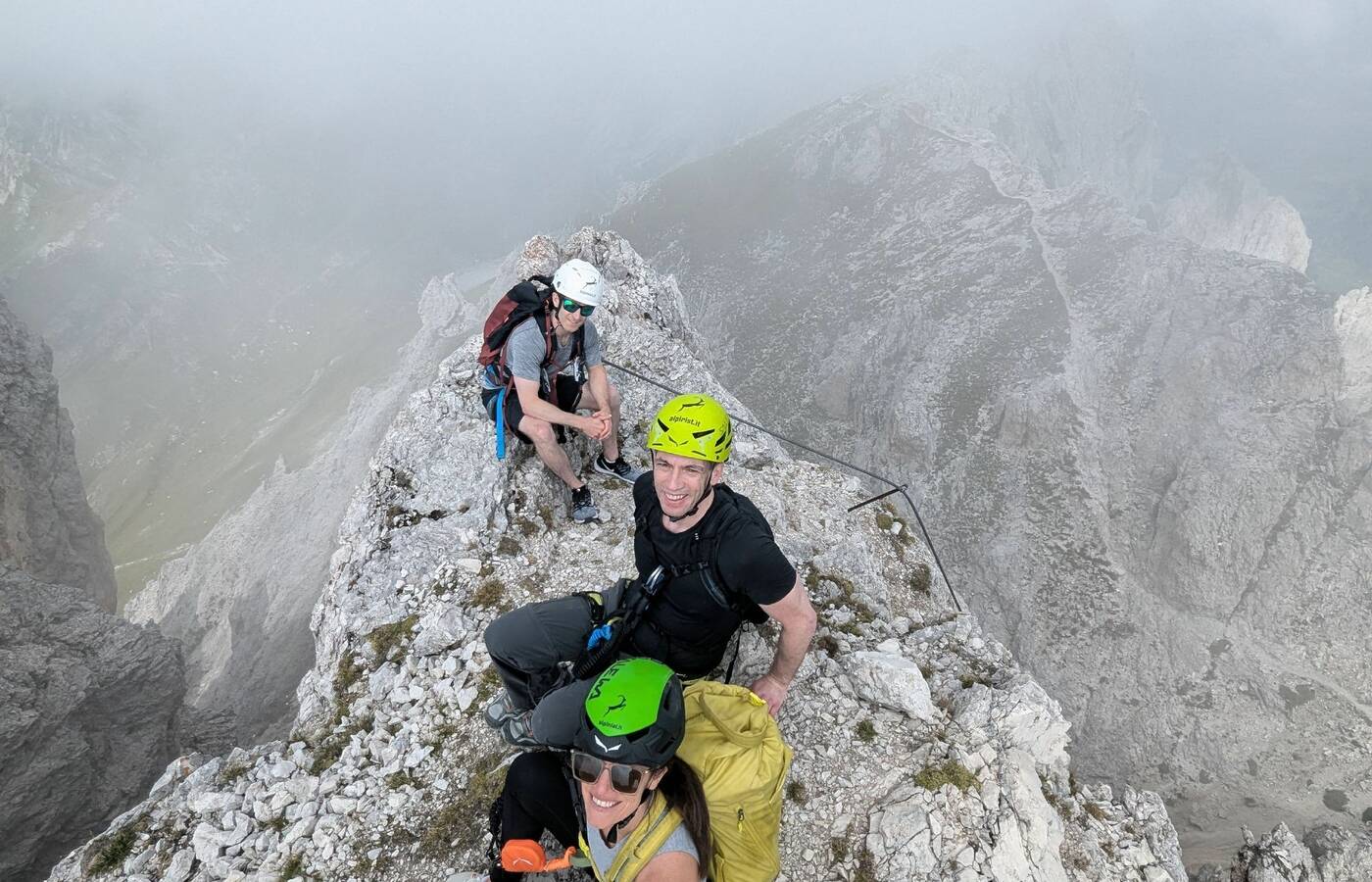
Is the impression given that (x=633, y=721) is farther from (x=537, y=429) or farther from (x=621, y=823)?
(x=537, y=429)

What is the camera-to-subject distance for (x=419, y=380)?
7638 cm

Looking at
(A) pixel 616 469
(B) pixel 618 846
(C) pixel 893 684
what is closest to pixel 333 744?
(B) pixel 618 846

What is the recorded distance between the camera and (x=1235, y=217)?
157 meters

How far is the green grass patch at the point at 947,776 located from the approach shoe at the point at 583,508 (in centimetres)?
759

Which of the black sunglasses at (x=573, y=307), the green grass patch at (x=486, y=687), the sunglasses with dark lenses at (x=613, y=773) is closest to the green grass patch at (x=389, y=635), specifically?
Result: the green grass patch at (x=486, y=687)

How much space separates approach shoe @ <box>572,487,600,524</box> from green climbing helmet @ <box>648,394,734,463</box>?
7.07 meters

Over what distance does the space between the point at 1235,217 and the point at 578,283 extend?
21164 cm

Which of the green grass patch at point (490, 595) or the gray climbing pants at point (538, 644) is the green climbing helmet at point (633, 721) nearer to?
the gray climbing pants at point (538, 644)

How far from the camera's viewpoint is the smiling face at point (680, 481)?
5.69 meters

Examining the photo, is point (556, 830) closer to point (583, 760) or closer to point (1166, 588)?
point (583, 760)

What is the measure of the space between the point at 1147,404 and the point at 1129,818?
85.8 m

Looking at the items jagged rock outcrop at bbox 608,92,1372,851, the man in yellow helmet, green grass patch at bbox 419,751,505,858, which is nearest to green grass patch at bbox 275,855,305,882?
green grass patch at bbox 419,751,505,858

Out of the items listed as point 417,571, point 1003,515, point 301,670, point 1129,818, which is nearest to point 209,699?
point 301,670

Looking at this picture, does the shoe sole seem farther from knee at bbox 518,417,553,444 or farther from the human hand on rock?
the human hand on rock
